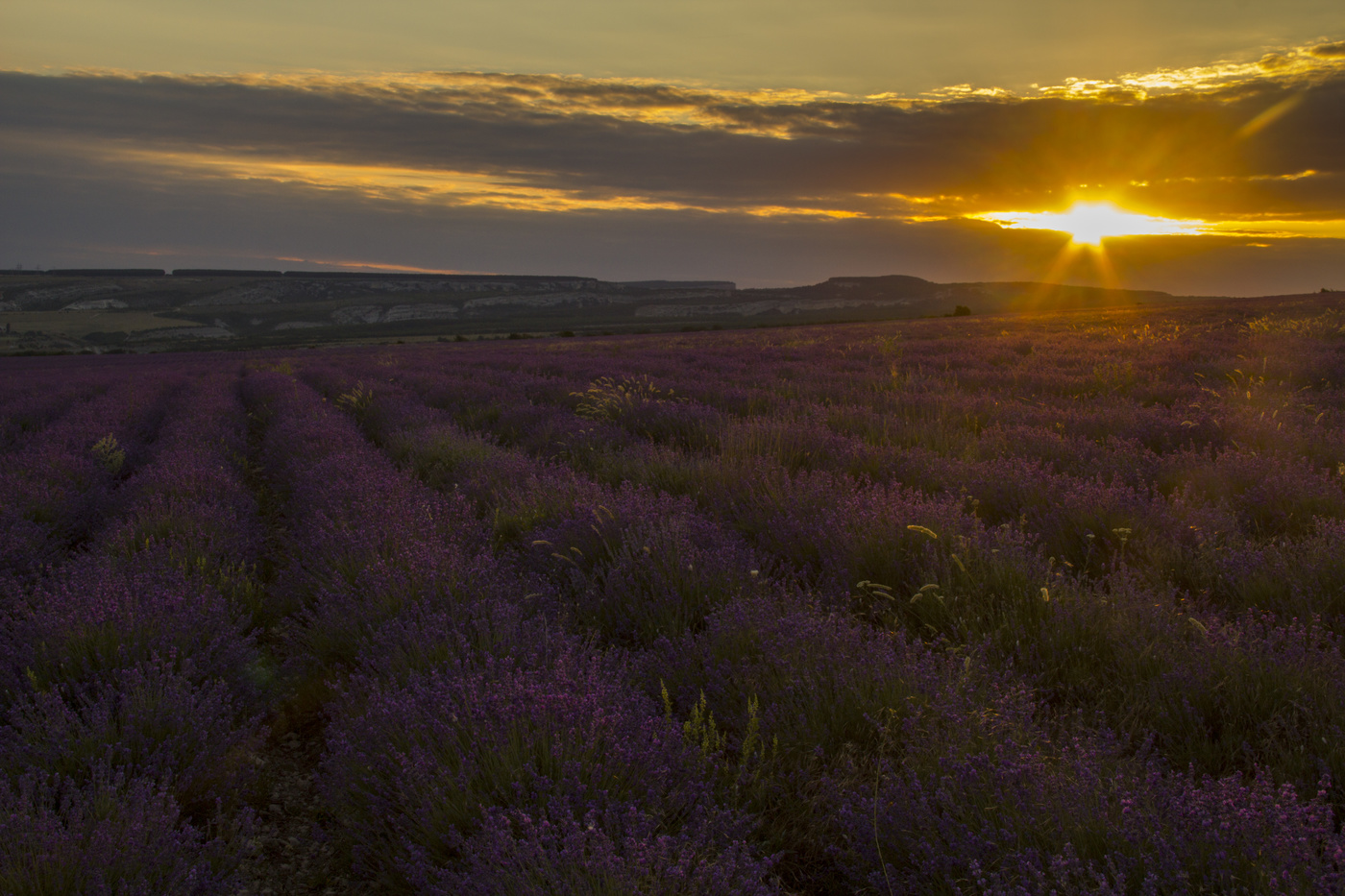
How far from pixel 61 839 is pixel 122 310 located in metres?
144

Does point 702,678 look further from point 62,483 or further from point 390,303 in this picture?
point 390,303

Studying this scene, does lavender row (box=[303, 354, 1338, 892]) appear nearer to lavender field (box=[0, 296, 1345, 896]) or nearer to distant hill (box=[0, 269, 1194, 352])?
lavender field (box=[0, 296, 1345, 896])

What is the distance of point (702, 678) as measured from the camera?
8.05ft

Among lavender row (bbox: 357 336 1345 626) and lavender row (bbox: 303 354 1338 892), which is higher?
lavender row (bbox: 357 336 1345 626)

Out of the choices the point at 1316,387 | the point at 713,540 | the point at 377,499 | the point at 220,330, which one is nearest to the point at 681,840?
the point at 713,540

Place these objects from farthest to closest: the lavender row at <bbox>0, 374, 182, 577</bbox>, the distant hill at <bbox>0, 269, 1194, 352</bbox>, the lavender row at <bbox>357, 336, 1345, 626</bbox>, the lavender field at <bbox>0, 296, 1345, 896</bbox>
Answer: the distant hill at <bbox>0, 269, 1194, 352</bbox>, the lavender row at <bbox>0, 374, 182, 577</bbox>, the lavender row at <bbox>357, 336, 1345, 626</bbox>, the lavender field at <bbox>0, 296, 1345, 896</bbox>

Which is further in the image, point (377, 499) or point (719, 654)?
point (377, 499)

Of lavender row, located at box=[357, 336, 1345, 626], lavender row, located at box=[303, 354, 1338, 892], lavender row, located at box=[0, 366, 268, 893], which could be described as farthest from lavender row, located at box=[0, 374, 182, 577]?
lavender row, located at box=[303, 354, 1338, 892]

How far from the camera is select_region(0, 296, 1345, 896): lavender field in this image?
61.3 inches

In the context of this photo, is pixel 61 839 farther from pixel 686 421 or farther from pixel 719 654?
pixel 686 421

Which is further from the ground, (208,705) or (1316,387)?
(1316,387)

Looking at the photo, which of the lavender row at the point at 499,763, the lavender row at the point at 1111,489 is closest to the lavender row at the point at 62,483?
the lavender row at the point at 499,763

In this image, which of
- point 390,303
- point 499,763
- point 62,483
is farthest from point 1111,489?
point 390,303

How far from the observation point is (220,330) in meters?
94.3
